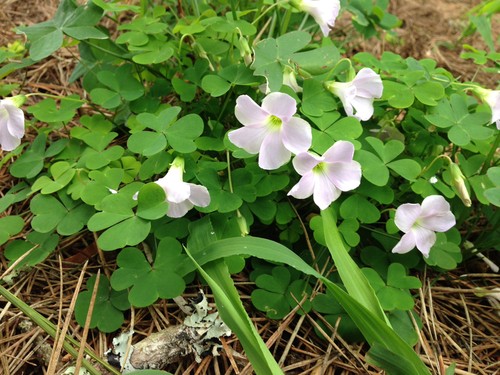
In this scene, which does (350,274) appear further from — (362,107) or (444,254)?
(362,107)

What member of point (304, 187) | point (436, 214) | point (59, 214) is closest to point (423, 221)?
point (436, 214)

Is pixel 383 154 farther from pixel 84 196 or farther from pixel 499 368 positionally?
pixel 84 196

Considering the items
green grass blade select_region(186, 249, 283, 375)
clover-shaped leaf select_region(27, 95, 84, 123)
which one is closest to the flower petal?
green grass blade select_region(186, 249, 283, 375)

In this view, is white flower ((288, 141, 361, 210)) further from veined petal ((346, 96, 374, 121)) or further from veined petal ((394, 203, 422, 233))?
Answer: veined petal ((346, 96, 374, 121))

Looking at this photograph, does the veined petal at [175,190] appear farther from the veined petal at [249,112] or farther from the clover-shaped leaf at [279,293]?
the clover-shaped leaf at [279,293]

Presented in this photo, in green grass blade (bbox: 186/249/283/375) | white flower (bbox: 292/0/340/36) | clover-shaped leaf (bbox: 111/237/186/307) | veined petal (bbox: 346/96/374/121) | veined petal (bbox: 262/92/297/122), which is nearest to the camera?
green grass blade (bbox: 186/249/283/375)

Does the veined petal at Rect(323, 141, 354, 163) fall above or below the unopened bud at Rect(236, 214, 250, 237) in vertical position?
above

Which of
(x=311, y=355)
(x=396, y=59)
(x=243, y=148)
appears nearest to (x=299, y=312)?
(x=311, y=355)
